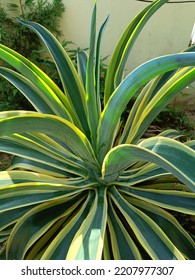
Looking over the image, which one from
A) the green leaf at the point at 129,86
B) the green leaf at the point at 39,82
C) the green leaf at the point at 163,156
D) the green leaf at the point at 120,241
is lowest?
the green leaf at the point at 120,241

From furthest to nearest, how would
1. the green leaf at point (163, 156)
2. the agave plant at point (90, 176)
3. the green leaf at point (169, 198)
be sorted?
1. the green leaf at point (169, 198)
2. the agave plant at point (90, 176)
3. the green leaf at point (163, 156)

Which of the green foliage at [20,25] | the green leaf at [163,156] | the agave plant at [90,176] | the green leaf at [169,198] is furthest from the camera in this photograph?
the green foliage at [20,25]

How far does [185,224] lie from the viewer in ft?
3.43

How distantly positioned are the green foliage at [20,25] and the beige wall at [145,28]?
71 mm

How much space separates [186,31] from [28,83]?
95cm

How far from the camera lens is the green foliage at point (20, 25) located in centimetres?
146

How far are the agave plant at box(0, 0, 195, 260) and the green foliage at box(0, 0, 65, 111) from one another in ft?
1.78

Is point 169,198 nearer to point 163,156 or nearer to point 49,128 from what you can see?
point 163,156

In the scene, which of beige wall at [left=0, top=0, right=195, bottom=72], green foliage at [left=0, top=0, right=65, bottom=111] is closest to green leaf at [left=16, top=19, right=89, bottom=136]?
green foliage at [left=0, top=0, right=65, bottom=111]

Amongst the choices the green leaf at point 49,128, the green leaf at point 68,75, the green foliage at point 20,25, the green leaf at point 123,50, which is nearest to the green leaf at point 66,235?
the green leaf at point 49,128

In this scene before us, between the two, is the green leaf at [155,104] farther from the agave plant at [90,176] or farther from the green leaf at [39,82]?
the green leaf at [39,82]

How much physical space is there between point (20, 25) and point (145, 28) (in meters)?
0.57

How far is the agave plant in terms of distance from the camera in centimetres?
74
